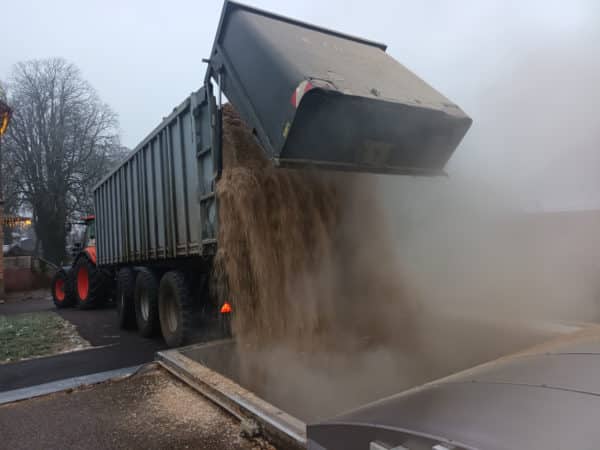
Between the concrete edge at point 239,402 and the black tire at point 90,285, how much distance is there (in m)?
6.63

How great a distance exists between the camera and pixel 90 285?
10109 millimetres

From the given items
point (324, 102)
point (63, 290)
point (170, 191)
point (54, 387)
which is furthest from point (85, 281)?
point (324, 102)

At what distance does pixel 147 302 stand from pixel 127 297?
1.07 metres

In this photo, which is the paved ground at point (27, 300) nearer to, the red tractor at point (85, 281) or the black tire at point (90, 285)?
the red tractor at point (85, 281)

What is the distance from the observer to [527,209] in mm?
5020

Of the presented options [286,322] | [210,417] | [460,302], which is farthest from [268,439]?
[460,302]

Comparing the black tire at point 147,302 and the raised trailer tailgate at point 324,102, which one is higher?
the raised trailer tailgate at point 324,102

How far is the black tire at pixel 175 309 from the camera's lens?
17.2ft

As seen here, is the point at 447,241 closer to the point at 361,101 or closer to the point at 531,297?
the point at 531,297

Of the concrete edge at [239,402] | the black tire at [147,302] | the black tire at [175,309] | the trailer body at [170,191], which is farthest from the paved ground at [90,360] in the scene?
the concrete edge at [239,402]

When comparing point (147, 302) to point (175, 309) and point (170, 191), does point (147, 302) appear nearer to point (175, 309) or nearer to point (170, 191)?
point (175, 309)

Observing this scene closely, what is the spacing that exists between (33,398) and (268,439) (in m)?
2.47

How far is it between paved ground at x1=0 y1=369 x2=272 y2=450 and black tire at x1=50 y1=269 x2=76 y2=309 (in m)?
8.37

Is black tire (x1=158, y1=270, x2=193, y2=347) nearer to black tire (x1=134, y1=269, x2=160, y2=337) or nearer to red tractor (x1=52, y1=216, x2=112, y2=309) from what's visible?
black tire (x1=134, y1=269, x2=160, y2=337)
